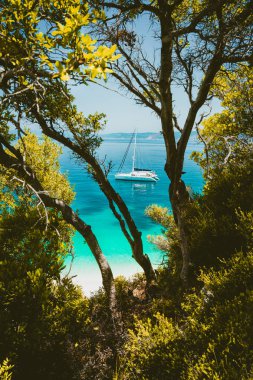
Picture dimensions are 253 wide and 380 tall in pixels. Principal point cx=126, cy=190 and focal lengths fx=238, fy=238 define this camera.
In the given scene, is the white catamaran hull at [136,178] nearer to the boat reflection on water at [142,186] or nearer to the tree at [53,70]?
the boat reflection on water at [142,186]

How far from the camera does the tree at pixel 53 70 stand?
219 cm

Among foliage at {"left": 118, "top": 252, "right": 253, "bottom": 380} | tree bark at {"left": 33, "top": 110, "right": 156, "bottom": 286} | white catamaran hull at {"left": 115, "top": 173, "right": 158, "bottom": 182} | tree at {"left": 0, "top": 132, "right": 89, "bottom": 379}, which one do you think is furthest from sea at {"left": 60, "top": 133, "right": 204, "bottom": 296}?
foliage at {"left": 118, "top": 252, "right": 253, "bottom": 380}

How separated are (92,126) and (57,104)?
2.14 meters

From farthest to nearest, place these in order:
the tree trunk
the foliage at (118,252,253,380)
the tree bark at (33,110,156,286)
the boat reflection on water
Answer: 1. the boat reflection on water
2. the tree bark at (33,110,156,286)
3. the tree trunk
4. the foliage at (118,252,253,380)

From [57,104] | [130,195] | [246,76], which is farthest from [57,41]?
[130,195]

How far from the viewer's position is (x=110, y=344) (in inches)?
247

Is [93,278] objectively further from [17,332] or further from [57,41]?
[57,41]

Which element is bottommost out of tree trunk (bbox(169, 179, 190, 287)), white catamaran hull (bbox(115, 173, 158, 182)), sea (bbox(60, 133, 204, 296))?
tree trunk (bbox(169, 179, 190, 287))

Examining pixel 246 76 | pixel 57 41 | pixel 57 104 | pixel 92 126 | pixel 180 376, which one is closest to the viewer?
pixel 57 41

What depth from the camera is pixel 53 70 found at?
8.71ft

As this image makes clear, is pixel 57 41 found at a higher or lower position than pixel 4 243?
higher

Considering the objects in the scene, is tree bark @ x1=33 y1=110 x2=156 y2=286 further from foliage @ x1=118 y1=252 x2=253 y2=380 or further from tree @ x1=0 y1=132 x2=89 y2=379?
foliage @ x1=118 y1=252 x2=253 y2=380

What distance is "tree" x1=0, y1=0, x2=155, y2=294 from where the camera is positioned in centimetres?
219

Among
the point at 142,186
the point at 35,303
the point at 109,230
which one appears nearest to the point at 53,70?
the point at 35,303
